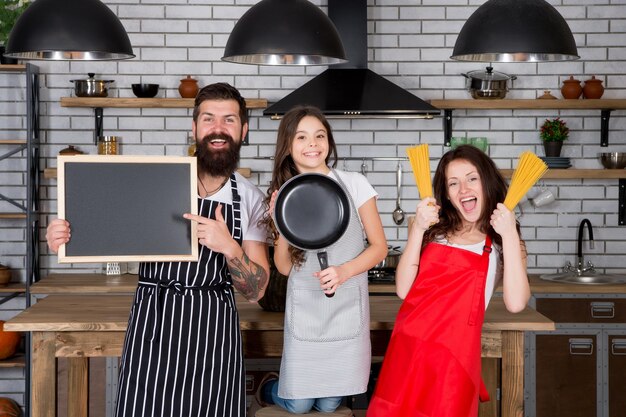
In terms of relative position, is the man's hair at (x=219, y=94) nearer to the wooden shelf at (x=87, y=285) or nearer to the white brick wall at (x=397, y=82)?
the wooden shelf at (x=87, y=285)

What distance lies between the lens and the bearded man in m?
2.58

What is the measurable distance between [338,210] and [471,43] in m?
0.90

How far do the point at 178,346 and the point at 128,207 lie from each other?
0.44 metres

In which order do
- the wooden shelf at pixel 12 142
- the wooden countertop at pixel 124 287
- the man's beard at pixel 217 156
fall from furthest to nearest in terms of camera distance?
the wooden shelf at pixel 12 142 → the wooden countertop at pixel 124 287 → the man's beard at pixel 217 156

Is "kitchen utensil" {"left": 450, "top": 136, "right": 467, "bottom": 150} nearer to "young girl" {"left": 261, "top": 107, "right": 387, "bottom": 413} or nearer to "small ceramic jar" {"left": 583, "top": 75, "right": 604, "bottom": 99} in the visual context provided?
"small ceramic jar" {"left": 583, "top": 75, "right": 604, "bottom": 99}

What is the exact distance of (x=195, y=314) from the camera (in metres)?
2.60

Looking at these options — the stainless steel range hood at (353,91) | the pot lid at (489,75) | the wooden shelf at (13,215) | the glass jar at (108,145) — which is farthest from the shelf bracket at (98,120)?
the pot lid at (489,75)

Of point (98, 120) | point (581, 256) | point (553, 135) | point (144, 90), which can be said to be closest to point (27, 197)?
point (98, 120)

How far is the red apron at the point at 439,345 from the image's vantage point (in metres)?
2.66

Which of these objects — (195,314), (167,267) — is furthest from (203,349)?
(167,267)

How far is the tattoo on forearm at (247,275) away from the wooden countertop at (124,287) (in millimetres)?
2269

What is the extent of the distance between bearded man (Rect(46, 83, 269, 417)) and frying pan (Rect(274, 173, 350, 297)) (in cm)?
15

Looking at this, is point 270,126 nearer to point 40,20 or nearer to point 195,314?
point 40,20

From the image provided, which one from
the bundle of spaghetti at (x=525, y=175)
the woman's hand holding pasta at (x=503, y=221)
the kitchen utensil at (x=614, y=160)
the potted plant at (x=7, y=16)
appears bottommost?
the woman's hand holding pasta at (x=503, y=221)
